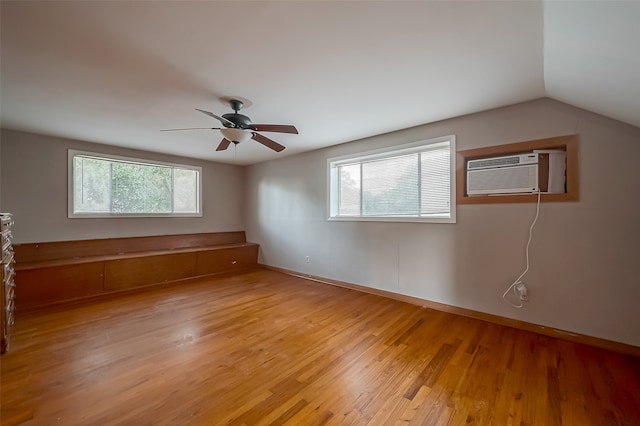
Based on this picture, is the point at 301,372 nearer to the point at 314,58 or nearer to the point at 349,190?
the point at 314,58

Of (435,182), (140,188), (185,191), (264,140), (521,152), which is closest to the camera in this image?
(521,152)

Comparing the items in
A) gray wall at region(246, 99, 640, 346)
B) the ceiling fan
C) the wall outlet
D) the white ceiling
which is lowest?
the wall outlet

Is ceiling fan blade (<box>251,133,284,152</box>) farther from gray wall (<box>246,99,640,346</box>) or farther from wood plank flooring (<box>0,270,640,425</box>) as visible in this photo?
wood plank flooring (<box>0,270,640,425</box>)

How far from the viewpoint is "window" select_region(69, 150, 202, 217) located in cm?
415

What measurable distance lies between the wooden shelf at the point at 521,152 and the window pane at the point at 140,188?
513 cm

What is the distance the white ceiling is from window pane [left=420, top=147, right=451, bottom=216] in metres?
0.55

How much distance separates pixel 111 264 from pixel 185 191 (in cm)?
196

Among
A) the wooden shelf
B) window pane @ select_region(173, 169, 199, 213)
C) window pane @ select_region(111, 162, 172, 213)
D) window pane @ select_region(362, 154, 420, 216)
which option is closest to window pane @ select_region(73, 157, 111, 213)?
window pane @ select_region(111, 162, 172, 213)

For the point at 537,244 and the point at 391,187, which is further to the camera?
the point at 391,187

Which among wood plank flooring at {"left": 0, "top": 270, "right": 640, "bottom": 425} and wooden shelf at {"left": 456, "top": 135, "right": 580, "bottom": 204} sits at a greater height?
wooden shelf at {"left": 456, "top": 135, "right": 580, "bottom": 204}

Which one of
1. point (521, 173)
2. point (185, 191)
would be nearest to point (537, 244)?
point (521, 173)

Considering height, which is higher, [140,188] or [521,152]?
[521,152]

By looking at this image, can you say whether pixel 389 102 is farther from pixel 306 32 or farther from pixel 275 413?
pixel 275 413

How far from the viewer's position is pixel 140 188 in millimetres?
4762
